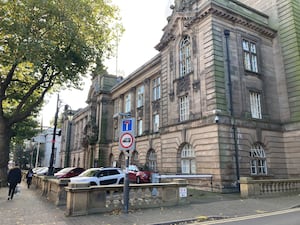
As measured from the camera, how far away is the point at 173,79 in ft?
72.6

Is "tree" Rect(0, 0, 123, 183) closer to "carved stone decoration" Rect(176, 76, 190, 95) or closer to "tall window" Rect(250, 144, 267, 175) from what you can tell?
"carved stone decoration" Rect(176, 76, 190, 95)

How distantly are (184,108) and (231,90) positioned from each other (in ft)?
14.4

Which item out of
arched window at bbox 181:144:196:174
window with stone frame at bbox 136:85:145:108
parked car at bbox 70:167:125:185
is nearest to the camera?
parked car at bbox 70:167:125:185

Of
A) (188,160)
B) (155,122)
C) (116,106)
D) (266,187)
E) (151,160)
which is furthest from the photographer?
(116,106)

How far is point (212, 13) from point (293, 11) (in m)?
7.98

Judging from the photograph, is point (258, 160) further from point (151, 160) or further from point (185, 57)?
point (151, 160)

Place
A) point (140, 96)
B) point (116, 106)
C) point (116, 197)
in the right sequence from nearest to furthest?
point (116, 197)
point (140, 96)
point (116, 106)

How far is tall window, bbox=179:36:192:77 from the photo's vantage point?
20.9 meters

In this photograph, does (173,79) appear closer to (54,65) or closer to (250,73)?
(250,73)

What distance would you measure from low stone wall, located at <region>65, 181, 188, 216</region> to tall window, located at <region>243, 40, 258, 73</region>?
43.2 feet

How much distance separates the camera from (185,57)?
21.3 m

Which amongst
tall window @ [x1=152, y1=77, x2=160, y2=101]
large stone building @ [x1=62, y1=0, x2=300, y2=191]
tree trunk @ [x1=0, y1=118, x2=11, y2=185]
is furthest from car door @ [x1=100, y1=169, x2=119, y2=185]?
tall window @ [x1=152, y1=77, x2=160, y2=101]

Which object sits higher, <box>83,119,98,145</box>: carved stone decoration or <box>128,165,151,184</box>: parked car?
<box>83,119,98,145</box>: carved stone decoration

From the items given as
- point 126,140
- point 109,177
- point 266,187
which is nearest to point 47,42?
point 109,177
